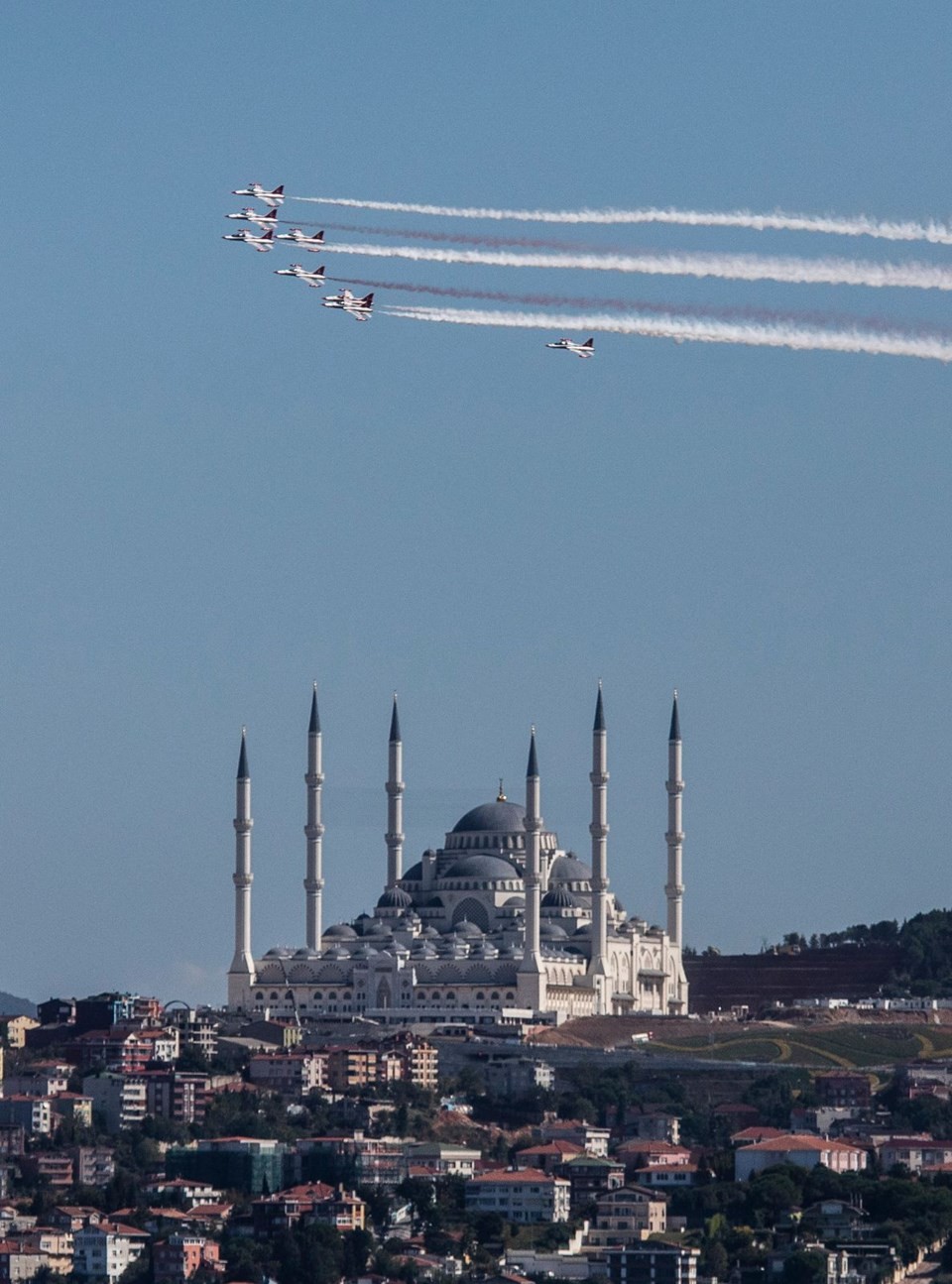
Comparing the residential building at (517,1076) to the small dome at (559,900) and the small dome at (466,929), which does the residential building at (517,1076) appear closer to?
the small dome at (466,929)

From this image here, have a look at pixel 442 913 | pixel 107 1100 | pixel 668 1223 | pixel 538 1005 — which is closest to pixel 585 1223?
pixel 668 1223

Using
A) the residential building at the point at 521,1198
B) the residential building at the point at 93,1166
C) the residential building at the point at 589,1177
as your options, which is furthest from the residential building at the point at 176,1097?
the residential building at the point at 521,1198

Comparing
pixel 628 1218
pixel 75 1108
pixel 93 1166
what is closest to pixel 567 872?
pixel 75 1108

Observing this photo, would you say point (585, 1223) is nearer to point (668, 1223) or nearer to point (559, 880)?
point (668, 1223)

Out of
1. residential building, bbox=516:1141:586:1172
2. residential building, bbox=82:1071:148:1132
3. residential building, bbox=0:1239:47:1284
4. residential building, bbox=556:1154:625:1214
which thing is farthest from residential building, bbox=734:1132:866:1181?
residential building, bbox=0:1239:47:1284

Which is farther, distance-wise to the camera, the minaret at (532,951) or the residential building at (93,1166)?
the minaret at (532,951)

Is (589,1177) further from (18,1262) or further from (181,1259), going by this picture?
(18,1262)
